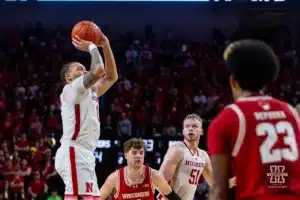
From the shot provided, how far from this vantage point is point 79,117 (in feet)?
20.7

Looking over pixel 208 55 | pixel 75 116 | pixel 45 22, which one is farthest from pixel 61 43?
pixel 75 116

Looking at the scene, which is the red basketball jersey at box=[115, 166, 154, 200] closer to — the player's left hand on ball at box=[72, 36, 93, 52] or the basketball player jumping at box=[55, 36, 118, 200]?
the basketball player jumping at box=[55, 36, 118, 200]

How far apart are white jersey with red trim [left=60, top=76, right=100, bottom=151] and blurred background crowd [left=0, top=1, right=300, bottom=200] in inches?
309

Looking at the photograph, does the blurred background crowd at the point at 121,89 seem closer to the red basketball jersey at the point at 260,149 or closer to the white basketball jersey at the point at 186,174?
the white basketball jersey at the point at 186,174

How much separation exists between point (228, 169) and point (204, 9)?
1989 centimetres

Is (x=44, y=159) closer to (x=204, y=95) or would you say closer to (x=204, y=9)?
(x=204, y=95)

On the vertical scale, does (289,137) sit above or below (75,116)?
below

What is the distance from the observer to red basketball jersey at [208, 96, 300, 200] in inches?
128

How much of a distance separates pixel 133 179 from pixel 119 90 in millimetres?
10991

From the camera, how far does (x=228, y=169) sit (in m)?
3.27

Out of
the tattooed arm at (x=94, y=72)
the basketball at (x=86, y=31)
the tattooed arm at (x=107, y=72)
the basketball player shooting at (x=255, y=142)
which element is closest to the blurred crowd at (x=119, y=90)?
the tattooed arm at (x=107, y=72)

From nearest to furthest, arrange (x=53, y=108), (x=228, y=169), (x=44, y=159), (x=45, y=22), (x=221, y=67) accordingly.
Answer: (x=228, y=169), (x=44, y=159), (x=53, y=108), (x=221, y=67), (x=45, y=22)

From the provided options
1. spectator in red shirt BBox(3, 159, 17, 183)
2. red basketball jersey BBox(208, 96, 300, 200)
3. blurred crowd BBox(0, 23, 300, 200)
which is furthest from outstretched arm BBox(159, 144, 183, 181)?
spectator in red shirt BBox(3, 159, 17, 183)

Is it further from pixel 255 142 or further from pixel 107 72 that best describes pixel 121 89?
pixel 255 142
